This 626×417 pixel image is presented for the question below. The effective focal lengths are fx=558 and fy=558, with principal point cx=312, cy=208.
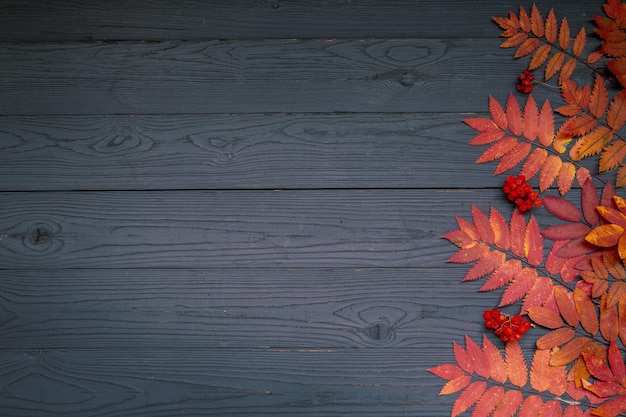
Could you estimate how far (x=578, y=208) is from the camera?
1.42 meters

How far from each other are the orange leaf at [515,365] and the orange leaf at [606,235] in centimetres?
32

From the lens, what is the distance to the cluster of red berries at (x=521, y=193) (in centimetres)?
137

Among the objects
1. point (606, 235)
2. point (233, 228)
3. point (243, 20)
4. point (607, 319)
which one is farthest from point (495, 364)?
point (243, 20)

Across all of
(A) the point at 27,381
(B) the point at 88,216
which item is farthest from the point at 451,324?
(A) the point at 27,381

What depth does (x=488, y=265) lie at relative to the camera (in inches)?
54.7

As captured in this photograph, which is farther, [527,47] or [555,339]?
[527,47]

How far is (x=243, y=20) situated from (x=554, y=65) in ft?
2.72

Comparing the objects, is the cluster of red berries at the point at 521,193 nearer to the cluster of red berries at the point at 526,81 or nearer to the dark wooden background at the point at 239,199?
the dark wooden background at the point at 239,199

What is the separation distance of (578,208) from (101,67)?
4.23ft

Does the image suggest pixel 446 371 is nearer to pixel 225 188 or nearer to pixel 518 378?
pixel 518 378

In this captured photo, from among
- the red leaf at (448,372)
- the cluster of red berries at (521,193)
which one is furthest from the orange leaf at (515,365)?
the cluster of red berries at (521,193)

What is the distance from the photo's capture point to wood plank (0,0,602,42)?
1486 millimetres

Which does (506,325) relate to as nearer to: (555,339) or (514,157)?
(555,339)

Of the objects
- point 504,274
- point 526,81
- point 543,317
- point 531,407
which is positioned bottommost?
point 531,407
